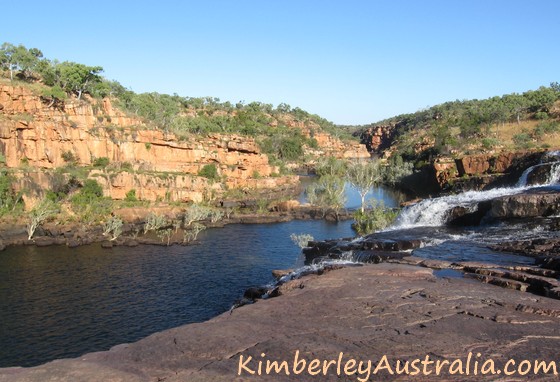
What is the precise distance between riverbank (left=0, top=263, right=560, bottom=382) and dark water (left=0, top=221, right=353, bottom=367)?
12362mm

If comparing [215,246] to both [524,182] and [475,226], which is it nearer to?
[475,226]

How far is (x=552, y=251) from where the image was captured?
58.1 ft

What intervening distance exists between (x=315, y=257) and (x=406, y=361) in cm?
1683

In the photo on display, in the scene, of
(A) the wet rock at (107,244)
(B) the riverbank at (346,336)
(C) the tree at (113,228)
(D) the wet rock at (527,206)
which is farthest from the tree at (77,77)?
(B) the riverbank at (346,336)

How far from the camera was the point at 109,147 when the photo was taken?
60906 mm

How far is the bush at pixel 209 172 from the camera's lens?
66812mm

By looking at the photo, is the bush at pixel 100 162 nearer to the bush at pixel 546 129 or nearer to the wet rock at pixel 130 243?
the wet rock at pixel 130 243

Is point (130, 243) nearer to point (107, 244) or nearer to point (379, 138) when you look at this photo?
point (107, 244)

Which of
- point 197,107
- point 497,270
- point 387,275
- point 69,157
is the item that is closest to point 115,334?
point 387,275

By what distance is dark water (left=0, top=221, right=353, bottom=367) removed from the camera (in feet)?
67.8

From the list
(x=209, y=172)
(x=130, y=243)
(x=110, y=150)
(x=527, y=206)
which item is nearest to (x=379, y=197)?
(x=209, y=172)

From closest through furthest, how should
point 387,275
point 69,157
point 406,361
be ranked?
point 406,361 → point 387,275 → point 69,157

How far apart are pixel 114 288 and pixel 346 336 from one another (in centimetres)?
2294

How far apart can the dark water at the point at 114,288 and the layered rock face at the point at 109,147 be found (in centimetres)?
1861
